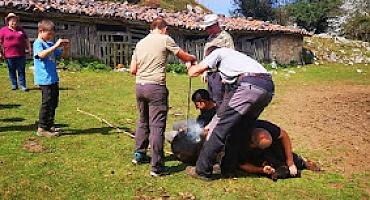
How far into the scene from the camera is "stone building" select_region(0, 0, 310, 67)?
15.9 m

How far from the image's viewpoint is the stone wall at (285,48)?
23.7 meters

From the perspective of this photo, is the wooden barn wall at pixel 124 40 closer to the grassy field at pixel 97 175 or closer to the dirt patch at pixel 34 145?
the grassy field at pixel 97 175

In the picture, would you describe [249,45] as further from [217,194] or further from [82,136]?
[217,194]

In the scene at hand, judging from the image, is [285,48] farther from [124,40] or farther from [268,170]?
[268,170]

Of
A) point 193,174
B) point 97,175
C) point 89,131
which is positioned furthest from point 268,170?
point 89,131

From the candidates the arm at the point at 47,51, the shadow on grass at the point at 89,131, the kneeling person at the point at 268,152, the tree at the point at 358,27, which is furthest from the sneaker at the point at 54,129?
the tree at the point at 358,27

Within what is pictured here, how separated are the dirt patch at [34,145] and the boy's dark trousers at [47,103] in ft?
0.94

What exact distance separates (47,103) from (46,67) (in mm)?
561

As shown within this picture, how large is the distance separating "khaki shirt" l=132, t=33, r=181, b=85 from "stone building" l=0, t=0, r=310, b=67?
12579 mm

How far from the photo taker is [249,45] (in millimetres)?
24031

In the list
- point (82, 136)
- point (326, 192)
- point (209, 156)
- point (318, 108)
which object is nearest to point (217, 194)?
point (209, 156)

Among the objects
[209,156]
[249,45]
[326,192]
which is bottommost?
[326,192]

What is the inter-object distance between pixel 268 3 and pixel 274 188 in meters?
38.0

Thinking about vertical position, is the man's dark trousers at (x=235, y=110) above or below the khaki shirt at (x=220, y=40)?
below
